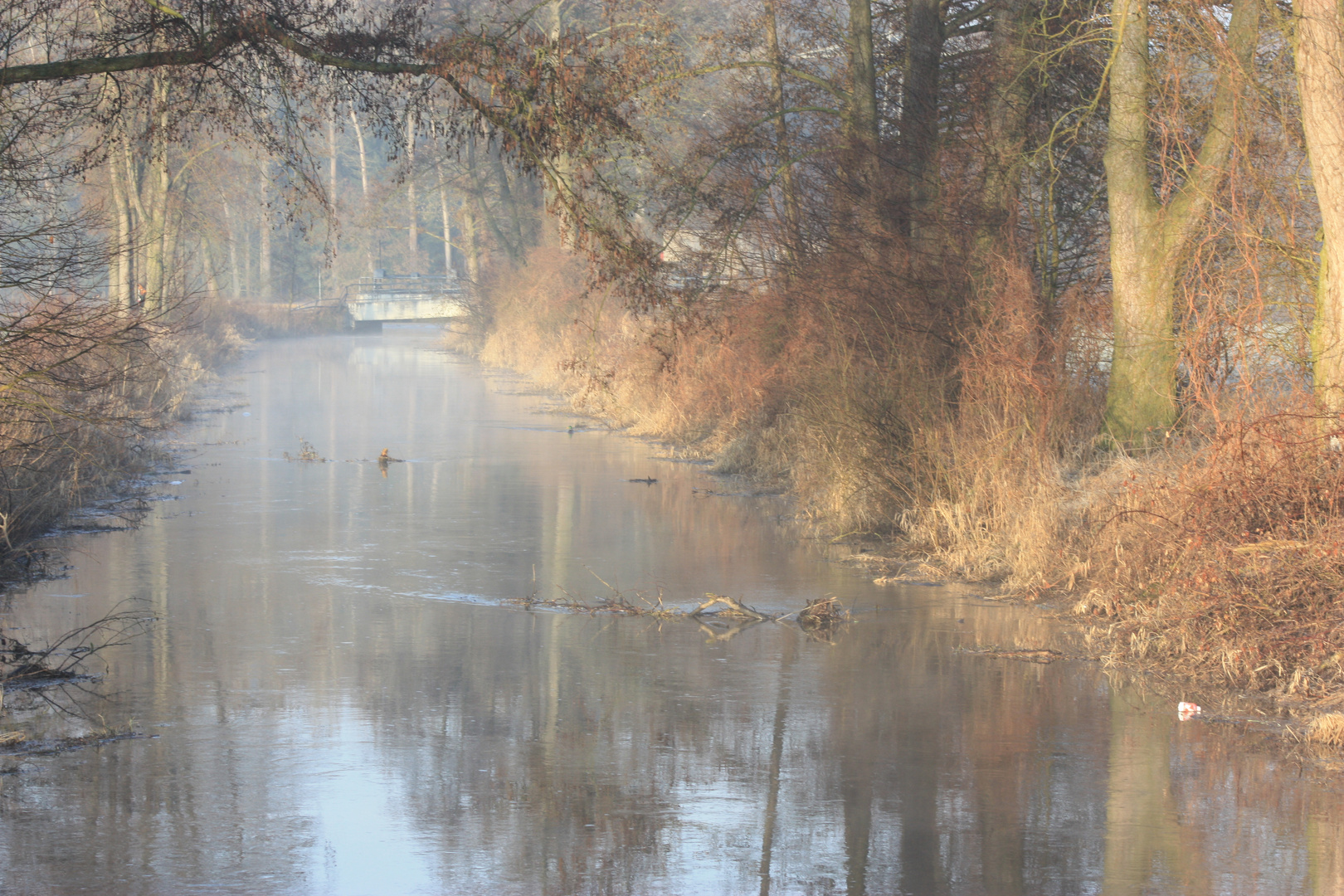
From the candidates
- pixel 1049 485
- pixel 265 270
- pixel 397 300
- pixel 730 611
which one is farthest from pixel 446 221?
pixel 730 611

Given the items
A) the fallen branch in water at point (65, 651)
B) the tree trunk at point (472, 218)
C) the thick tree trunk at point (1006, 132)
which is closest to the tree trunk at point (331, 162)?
the tree trunk at point (472, 218)

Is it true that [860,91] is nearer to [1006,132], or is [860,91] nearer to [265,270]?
[1006,132]

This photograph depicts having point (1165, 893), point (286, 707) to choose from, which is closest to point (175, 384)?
point (286, 707)

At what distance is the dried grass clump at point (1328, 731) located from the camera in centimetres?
739

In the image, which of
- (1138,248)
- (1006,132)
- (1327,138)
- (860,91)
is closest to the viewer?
(1327,138)

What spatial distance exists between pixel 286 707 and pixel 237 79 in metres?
5.40

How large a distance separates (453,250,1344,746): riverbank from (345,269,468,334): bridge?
49.3m

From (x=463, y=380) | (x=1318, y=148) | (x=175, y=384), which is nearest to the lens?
(x=1318, y=148)

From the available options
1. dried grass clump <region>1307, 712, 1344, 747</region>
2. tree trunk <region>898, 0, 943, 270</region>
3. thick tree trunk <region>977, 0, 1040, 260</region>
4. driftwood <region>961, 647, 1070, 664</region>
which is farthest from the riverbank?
thick tree trunk <region>977, 0, 1040, 260</region>

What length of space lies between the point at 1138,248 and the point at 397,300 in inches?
2480

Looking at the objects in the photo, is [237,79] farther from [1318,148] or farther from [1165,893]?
[1165,893]

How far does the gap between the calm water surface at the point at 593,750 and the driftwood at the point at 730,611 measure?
246mm

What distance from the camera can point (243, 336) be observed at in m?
63.5

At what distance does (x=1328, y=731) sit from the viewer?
292 inches
